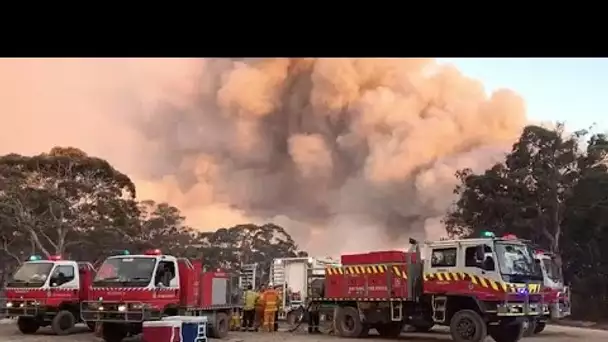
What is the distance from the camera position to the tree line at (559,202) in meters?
27.8

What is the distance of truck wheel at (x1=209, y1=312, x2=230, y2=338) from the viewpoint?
48.0 ft

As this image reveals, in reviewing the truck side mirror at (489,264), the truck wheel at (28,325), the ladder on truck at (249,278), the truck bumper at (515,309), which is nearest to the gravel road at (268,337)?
the truck wheel at (28,325)

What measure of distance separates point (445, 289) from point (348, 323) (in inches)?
116

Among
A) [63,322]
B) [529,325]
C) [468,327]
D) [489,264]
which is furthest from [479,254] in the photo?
[63,322]

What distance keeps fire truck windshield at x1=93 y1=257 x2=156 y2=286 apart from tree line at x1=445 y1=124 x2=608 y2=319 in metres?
19.4

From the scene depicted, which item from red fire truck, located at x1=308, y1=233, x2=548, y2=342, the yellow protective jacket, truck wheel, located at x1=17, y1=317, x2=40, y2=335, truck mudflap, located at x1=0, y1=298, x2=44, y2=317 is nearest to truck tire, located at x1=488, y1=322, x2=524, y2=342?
red fire truck, located at x1=308, y1=233, x2=548, y2=342

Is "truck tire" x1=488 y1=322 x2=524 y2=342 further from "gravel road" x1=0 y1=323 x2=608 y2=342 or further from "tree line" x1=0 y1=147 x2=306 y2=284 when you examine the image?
"tree line" x1=0 y1=147 x2=306 y2=284

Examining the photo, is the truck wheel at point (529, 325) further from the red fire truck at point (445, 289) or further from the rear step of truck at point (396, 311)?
the rear step of truck at point (396, 311)

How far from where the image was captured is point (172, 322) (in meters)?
10.7
